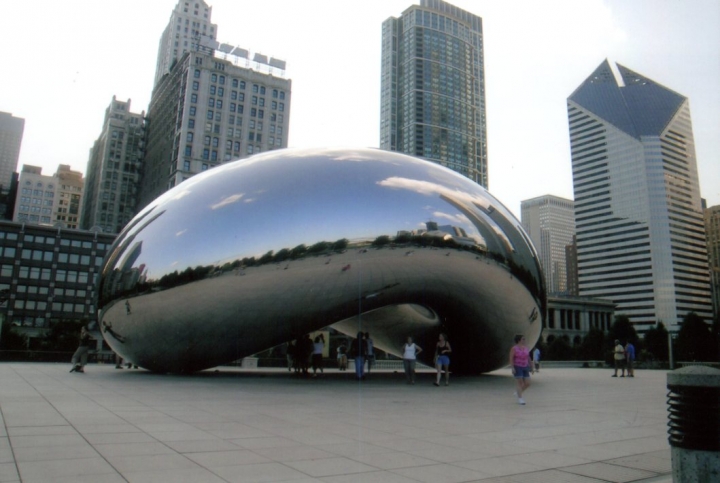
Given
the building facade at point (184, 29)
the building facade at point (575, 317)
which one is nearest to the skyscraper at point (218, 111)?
the building facade at point (184, 29)

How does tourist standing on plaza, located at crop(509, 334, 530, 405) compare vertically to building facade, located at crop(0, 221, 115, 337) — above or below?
below

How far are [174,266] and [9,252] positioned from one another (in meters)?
95.5

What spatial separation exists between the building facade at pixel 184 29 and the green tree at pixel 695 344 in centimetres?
12788

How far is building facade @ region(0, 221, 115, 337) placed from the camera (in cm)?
9075

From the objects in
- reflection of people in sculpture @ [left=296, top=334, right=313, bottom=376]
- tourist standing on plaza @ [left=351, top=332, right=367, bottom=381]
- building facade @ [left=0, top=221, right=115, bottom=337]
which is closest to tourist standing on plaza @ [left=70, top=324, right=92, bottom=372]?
reflection of people in sculpture @ [left=296, top=334, right=313, bottom=376]

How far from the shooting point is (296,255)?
10930 mm

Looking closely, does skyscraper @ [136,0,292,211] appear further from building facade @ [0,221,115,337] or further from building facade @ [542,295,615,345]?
building facade @ [542,295,615,345]

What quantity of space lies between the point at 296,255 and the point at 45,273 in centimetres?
9695

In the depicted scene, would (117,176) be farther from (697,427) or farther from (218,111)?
(697,427)

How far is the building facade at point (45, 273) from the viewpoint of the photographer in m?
90.8

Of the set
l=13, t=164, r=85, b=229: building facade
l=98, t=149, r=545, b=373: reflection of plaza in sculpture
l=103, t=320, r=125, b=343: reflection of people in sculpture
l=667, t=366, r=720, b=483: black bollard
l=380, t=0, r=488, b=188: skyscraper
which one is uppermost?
l=380, t=0, r=488, b=188: skyscraper

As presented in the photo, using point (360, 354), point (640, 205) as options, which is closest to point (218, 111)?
point (360, 354)

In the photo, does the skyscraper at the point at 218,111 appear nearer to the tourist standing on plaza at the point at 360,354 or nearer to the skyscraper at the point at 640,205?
the tourist standing on plaza at the point at 360,354

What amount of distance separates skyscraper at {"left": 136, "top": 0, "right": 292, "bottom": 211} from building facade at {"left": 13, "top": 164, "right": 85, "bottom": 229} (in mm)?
55591
